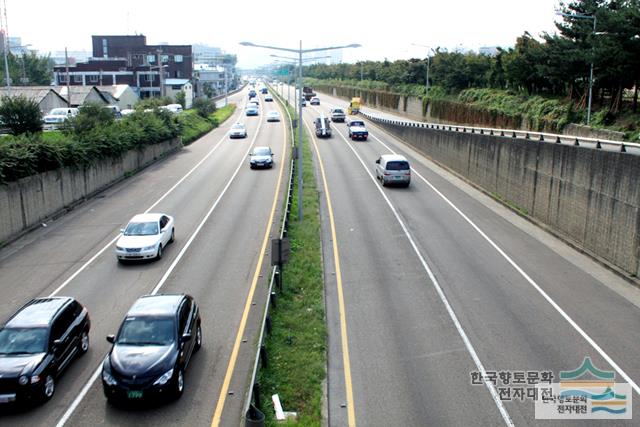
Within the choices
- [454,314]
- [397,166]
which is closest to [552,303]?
[454,314]

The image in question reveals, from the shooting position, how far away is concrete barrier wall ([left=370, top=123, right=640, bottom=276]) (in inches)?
812

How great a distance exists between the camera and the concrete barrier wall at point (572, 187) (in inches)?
812

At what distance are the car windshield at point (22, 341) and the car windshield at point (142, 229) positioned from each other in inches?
389

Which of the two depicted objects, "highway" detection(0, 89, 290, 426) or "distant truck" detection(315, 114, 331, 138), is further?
"distant truck" detection(315, 114, 331, 138)

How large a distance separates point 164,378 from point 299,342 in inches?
152

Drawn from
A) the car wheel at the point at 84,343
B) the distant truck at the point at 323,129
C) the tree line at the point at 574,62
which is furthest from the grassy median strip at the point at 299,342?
the distant truck at the point at 323,129

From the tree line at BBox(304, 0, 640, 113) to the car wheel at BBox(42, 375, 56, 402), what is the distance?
25.3 meters

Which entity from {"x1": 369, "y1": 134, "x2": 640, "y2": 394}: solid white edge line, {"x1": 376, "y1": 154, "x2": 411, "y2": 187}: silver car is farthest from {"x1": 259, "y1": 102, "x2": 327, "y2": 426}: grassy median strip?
{"x1": 376, "y1": 154, "x2": 411, "y2": 187}: silver car

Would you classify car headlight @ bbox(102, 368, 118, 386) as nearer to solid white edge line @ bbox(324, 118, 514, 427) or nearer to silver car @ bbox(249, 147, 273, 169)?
solid white edge line @ bbox(324, 118, 514, 427)

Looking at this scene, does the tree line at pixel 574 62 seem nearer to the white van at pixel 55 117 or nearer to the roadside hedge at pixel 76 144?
the roadside hedge at pixel 76 144

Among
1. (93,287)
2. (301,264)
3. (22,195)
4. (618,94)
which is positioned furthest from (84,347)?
(618,94)

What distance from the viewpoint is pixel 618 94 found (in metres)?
39.5

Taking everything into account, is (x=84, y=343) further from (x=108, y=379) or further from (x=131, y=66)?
(x=131, y=66)

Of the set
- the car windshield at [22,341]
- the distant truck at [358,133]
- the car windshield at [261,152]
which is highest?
the distant truck at [358,133]
